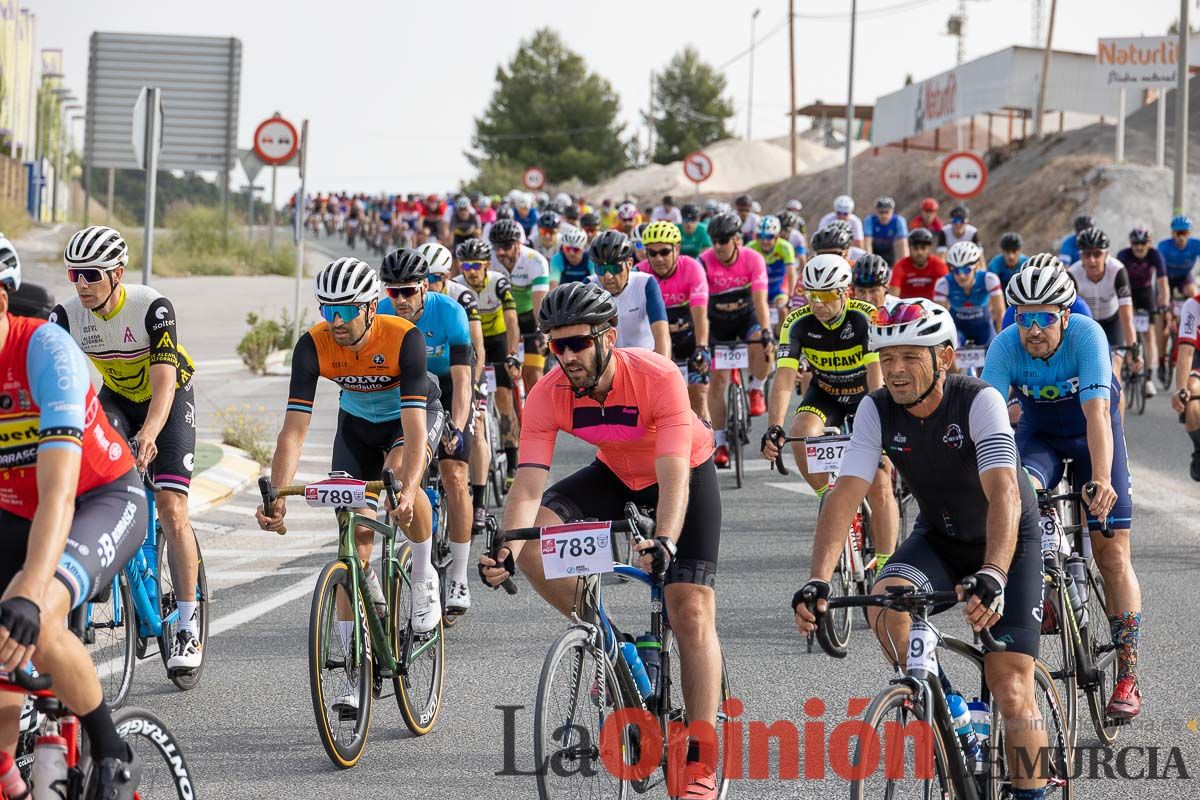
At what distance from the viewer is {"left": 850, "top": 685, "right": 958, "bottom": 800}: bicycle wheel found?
457cm

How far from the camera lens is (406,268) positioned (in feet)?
29.7

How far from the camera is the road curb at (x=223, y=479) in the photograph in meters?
12.8

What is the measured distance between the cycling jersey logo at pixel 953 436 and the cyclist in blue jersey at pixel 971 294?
403 inches

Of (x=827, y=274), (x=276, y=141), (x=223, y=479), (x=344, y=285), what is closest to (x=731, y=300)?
(x=223, y=479)

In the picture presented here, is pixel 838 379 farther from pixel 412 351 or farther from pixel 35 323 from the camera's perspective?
pixel 35 323

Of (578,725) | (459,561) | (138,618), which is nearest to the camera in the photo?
(578,725)

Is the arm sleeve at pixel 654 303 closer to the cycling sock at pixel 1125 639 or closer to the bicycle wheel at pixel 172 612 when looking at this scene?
the bicycle wheel at pixel 172 612

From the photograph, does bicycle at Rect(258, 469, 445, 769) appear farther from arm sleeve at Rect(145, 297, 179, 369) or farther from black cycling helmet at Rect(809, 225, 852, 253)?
black cycling helmet at Rect(809, 225, 852, 253)

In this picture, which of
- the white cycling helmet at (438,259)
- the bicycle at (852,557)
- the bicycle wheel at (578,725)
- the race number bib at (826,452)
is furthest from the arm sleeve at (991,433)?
the white cycling helmet at (438,259)

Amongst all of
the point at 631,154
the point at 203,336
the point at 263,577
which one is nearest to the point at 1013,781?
the point at 263,577

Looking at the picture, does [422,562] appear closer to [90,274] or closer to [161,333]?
[161,333]

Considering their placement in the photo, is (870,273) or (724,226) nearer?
(870,273)

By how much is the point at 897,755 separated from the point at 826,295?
5428 millimetres

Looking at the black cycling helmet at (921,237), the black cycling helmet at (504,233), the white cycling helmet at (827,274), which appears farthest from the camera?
the black cycling helmet at (921,237)
